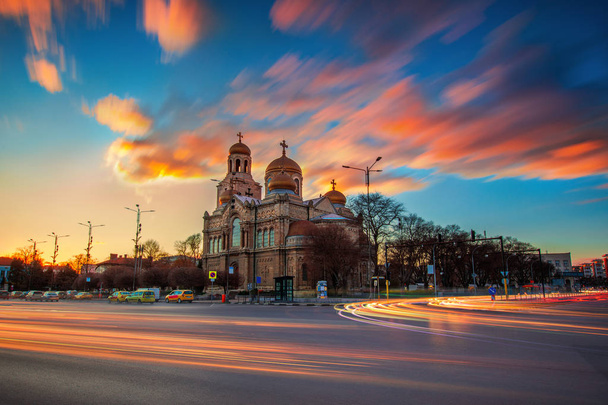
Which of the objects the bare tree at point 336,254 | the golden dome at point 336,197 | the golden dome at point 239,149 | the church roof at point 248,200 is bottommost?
the bare tree at point 336,254

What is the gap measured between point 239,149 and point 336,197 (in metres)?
22.4

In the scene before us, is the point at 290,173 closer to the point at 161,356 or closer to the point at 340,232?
the point at 340,232

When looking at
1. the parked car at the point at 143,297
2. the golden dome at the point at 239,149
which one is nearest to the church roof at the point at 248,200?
the golden dome at the point at 239,149

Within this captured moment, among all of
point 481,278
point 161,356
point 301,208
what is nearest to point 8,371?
point 161,356

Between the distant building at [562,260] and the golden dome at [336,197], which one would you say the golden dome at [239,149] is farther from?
the distant building at [562,260]

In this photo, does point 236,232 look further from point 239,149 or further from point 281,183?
point 239,149

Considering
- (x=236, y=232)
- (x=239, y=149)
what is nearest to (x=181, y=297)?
(x=236, y=232)

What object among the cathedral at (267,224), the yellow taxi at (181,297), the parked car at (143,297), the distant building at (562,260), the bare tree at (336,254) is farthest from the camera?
the distant building at (562,260)

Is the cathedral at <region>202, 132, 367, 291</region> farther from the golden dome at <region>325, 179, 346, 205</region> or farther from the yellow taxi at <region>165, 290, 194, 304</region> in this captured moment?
the yellow taxi at <region>165, 290, 194, 304</region>

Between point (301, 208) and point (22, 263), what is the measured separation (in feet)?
233

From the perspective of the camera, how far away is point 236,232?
73.7 m

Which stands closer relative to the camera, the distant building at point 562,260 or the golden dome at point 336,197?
the golden dome at point 336,197

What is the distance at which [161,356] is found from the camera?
8.24m

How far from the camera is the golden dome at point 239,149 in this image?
83.4 meters
